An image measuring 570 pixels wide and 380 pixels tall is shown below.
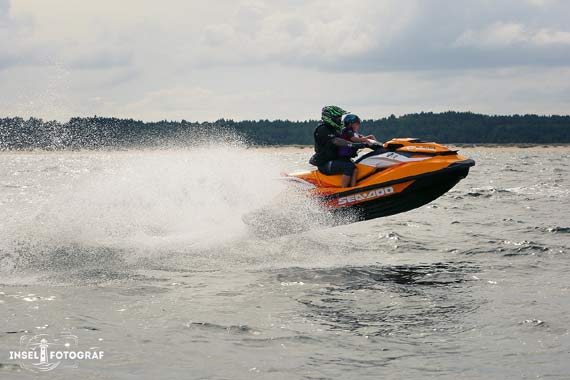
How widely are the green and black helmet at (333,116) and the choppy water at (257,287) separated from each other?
133 cm

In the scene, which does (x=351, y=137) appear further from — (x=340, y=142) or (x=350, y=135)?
(x=340, y=142)

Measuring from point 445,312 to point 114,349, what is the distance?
10.7 feet

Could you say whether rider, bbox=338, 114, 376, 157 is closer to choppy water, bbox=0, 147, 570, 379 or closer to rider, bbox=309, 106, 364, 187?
rider, bbox=309, 106, 364, 187

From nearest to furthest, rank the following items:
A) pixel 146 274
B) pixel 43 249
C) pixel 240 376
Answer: pixel 240 376 < pixel 146 274 < pixel 43 249

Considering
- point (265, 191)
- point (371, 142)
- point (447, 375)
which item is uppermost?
point (371, 142)

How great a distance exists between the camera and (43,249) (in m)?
10.1

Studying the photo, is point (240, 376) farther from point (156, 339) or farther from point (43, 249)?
point (43, 249)

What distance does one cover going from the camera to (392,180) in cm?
1080

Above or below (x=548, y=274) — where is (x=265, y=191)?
above

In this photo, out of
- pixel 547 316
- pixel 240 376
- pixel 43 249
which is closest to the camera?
pixel 240 376

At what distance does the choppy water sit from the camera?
222 inches

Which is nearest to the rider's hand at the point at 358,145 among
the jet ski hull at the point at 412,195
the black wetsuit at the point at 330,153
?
the black wetsuit at the point at 330,153

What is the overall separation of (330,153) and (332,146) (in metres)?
0.11

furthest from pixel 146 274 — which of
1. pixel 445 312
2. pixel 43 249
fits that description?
pixel 445 312
